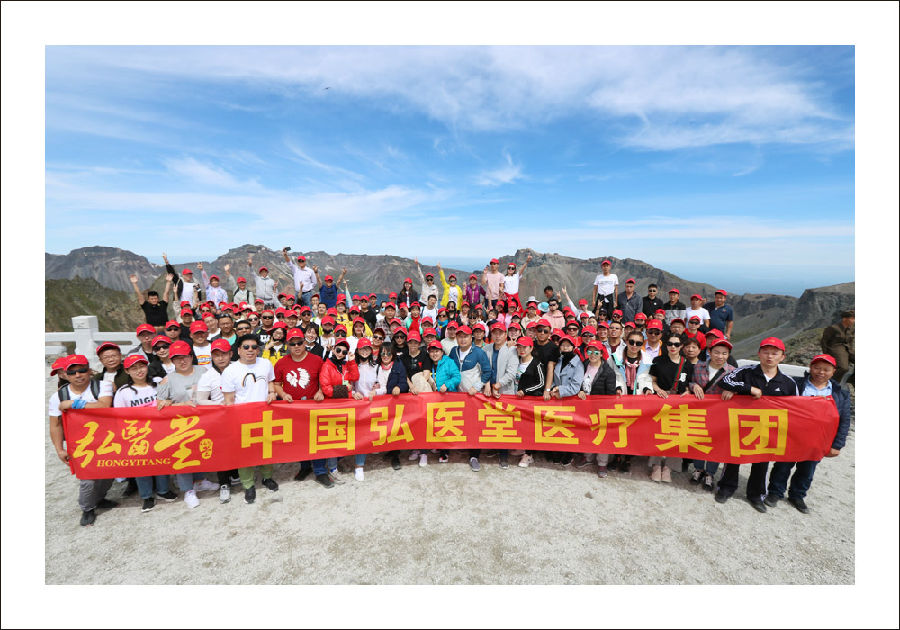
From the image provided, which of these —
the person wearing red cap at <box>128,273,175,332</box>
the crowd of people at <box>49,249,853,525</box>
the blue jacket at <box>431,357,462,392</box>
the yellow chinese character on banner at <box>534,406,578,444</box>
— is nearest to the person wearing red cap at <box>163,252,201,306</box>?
the person wearing red cap at <box>128,273,175,332</box>

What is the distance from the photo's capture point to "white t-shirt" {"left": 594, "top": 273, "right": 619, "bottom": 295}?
1061cm

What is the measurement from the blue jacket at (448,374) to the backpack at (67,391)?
4.90 metres

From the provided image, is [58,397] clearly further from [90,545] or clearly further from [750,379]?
[750,379]

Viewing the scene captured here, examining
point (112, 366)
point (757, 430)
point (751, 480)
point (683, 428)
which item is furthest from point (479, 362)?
→ point (112, 366)

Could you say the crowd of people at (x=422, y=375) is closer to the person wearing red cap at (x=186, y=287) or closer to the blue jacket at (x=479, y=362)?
the blue jacket at (x=479, y=362)

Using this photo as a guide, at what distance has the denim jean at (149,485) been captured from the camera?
527cm

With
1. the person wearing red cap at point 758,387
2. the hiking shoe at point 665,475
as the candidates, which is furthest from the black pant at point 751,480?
the hiking shoe at point 665,475

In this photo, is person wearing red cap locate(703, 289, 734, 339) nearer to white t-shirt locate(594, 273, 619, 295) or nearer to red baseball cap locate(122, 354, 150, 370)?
white t-shirt locate(594, 273, 619, 295)

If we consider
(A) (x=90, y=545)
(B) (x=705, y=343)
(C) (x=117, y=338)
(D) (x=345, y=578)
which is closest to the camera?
(D) (x=345, y=578)

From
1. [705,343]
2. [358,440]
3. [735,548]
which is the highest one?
[705,343]

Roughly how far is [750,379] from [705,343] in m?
1.05

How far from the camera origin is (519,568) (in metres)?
4.34

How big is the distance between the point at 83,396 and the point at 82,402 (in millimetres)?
82

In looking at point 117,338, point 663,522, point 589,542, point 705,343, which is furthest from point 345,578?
point 117,338
